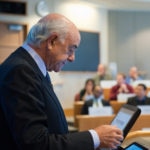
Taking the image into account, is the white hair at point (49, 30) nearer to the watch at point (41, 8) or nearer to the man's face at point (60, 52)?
the man's face at point (60, 52)

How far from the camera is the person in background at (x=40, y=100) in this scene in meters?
1.06

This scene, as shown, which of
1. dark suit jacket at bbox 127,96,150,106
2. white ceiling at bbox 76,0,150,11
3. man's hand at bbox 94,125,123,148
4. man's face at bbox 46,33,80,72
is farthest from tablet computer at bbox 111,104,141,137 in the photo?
white ceiling at bbox 76,0,150,11

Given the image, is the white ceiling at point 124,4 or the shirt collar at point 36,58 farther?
the white ceiling at point 124,4

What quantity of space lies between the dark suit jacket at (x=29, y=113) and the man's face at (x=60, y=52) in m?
0.06

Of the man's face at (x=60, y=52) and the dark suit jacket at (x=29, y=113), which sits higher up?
the man's face at (x=60, y=52)

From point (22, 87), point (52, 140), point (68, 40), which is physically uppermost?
point (68, 40)

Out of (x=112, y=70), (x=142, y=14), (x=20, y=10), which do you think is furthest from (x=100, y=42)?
(x=20, y=10)

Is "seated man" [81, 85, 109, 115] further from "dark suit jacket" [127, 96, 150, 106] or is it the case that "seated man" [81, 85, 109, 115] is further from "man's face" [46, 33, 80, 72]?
"man's face" [46, 33, 80, 72]

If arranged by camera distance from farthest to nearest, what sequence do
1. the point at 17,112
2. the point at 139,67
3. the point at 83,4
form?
the point at 139,67 → the point at 83,4 → the point at 17,112

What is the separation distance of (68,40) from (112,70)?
7.77m

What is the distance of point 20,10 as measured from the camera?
23.9ft

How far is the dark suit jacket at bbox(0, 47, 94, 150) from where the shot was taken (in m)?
1.05

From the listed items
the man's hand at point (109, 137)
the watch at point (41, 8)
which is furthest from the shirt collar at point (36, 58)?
the watch at point (41, 8)

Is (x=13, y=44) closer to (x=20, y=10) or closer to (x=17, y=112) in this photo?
(x=20, y=10)
